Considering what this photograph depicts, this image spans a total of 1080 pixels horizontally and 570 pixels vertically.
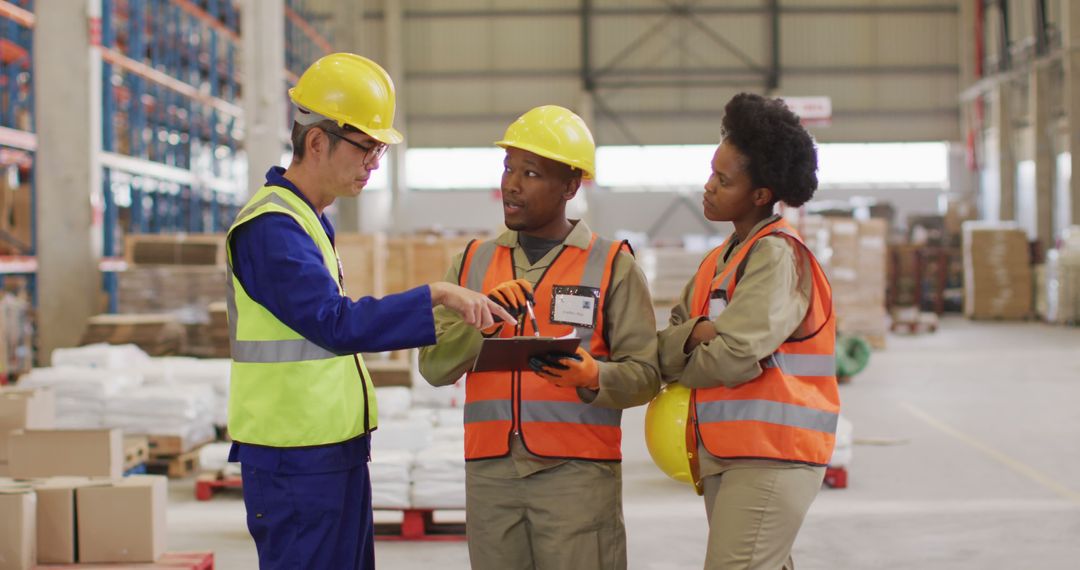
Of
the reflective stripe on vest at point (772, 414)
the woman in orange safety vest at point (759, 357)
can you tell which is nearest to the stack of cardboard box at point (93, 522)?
the woman in orange safety vest at point (759, 357)

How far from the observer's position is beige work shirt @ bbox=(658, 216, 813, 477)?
2.43m

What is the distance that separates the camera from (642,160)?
26.8m

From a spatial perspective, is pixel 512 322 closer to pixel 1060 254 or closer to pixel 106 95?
pixel 106 95

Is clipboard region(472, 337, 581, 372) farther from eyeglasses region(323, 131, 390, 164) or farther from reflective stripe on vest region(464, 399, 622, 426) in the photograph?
eyeglasses region(323, 131, 390, 164)

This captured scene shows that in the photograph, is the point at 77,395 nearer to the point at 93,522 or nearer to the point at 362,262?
the point at 93,522

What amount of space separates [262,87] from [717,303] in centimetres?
938

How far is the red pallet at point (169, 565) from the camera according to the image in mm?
4078

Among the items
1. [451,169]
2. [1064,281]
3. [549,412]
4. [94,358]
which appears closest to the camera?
[549,412]

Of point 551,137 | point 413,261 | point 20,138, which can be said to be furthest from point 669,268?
point 551,137

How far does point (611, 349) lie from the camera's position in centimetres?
267

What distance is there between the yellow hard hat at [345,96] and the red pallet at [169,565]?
7.88 feet

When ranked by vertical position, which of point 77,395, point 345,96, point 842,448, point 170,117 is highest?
point 170,117

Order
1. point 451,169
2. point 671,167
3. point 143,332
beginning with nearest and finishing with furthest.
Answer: point 143,332, point 671,167, point 451,169

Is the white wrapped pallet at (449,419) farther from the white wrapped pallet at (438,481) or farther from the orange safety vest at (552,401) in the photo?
the orange safety vest at (552,401)
